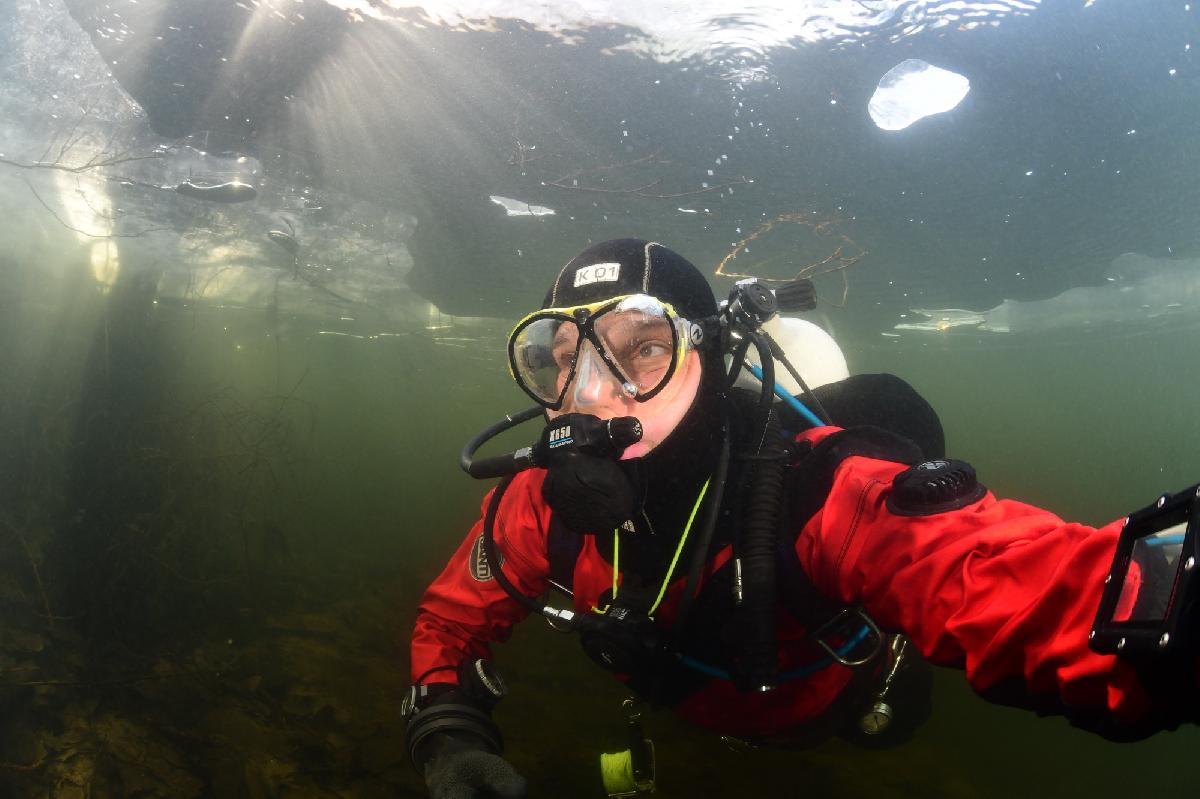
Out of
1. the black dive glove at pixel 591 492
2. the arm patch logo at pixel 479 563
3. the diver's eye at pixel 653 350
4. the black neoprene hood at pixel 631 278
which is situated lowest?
the arm patch logo at pixel 479 563

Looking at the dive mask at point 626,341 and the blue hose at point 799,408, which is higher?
the dive mask at point 626,341

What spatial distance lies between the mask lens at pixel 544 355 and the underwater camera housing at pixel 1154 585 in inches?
95.4

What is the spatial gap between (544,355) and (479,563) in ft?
4.69

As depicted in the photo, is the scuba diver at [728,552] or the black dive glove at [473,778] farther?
the black dive glove at [473,778]

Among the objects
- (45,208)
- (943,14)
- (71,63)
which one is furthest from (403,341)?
(943,14)

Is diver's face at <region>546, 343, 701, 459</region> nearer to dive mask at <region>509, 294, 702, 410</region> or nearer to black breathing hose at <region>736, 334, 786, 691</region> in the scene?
dive mask at <region>509, 294, 702, 410</region>

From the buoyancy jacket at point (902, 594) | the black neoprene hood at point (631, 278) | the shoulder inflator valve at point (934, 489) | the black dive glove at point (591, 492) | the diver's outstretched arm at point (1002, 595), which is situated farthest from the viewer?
the black neoprene hood at point (631, 278)

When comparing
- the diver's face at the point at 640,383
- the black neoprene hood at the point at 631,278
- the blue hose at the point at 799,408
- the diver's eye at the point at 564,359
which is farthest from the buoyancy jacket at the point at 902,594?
the black neoprene hood at the point at 631,278

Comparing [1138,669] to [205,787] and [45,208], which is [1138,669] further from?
[45,208]

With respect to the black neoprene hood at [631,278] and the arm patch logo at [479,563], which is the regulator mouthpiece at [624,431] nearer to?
the black neoprene hood at [631,278]

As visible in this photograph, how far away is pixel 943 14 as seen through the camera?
647 cm

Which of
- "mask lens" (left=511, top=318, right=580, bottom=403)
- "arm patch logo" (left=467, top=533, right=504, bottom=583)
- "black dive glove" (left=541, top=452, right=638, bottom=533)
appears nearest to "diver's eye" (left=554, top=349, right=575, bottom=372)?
"mask lens" (left=511, top=318, right=580, bottom=403)

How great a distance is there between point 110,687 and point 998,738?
15.8 meters

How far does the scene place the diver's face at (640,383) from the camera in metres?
2.81
